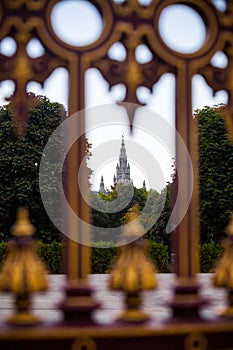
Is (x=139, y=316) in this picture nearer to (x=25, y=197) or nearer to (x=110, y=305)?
(x=110, y=305)

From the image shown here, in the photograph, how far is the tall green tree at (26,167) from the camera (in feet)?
70.6

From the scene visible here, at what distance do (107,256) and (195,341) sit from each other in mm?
15713

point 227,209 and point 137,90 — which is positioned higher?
point 227,209

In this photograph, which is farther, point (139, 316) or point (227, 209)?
point (227, 209)

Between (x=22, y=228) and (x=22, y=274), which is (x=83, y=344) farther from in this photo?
(x=22, y=228)

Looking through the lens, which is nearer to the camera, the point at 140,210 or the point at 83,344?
the point at 83,344

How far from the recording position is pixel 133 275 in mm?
3320

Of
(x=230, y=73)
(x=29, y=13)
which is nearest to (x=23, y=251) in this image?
(x=29, y=13)

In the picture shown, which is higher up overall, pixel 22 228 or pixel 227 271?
pixel 22 228

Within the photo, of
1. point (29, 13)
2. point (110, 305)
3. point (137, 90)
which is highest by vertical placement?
point (29, 13)

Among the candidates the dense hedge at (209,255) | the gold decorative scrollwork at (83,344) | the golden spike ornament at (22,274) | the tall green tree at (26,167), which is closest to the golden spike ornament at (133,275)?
the gold decorative scrollwork at (83,344)

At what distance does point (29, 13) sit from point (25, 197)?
18204 millimetres

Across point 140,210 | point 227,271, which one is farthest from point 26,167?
point 227,271

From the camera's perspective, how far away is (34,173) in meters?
22.5
